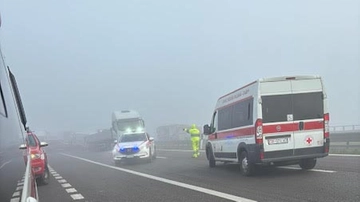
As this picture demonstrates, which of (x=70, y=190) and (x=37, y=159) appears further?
(x=37, y=159)

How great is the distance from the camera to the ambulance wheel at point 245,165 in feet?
37.6

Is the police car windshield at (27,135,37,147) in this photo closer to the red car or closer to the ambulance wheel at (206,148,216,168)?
the red car

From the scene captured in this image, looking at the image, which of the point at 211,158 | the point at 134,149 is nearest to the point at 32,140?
the point at 211,158

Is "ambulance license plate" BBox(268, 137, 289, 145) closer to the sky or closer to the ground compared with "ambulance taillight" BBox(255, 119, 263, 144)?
closer to the ground

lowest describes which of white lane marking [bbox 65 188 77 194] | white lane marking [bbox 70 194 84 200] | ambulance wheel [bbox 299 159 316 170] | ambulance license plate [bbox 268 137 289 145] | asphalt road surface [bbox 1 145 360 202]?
white lane marking [bbox 65 188 77 194]

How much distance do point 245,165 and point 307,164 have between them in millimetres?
1971

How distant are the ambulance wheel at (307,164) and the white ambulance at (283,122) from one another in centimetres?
65

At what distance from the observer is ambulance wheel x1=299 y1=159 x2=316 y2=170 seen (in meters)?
12.2

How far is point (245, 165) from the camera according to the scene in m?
11.7

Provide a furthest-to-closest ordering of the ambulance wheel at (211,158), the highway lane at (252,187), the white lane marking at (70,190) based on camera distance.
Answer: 1. the ambulance wheel at (211,158)
2. the white lane marking at (70,190)
3. the highway lane at (252,187)

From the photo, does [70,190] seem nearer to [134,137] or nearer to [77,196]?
[77,196]

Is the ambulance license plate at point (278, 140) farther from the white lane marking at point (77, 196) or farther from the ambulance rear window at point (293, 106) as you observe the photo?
the white lane marking at point (77, 196)

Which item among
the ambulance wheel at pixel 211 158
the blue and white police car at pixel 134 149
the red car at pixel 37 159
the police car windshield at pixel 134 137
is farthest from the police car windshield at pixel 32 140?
the police car windshield at pixel 134 137

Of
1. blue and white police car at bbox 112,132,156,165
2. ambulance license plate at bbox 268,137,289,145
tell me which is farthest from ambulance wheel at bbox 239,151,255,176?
blue and white police car at bbox 112,132,156,165
